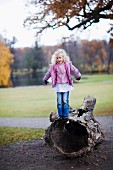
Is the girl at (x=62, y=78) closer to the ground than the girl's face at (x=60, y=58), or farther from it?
closer to the ground

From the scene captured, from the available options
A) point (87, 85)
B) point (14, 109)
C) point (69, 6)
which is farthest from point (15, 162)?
point (69, 6)

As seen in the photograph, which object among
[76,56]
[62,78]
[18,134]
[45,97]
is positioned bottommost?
[18,134]

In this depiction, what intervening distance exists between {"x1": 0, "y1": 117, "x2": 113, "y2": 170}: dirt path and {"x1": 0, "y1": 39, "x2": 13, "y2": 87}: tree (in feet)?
2.87

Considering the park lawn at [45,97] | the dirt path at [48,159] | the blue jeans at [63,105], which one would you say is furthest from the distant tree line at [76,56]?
the blue jeans at [63,105]

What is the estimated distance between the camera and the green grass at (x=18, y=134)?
4.19m

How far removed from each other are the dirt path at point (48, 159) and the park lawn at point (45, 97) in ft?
2.43

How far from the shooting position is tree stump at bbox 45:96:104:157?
9.52 feet

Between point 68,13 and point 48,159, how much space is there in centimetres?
197

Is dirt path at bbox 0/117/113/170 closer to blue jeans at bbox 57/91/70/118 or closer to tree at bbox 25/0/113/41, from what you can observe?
blue jeans at bbox 57/91/70/118

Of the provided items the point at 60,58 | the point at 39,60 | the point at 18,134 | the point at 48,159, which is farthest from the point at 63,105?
the point at 18,134

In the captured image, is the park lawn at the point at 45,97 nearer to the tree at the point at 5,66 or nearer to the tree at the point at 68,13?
the tree at the point at 5,66

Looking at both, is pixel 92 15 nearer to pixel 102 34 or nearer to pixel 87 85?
pixel 102 34

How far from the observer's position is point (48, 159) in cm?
317

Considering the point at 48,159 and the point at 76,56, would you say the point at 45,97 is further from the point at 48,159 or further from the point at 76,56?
the point at 48,159
